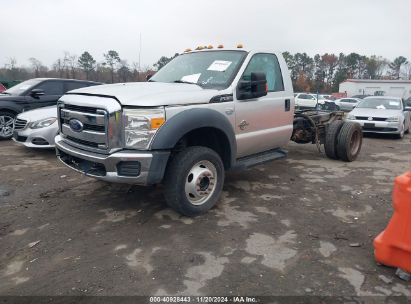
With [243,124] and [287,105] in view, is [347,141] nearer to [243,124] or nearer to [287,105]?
[287,105]

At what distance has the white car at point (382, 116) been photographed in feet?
36.9

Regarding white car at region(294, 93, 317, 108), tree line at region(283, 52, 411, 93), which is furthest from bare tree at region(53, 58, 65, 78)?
tree line at region(283, 52, 411, 93)

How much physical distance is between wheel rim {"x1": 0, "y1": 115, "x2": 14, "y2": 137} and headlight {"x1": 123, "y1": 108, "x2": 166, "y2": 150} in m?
6.85

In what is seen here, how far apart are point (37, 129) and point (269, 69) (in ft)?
16.5

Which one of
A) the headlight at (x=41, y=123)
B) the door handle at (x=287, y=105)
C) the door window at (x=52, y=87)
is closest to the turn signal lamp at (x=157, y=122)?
the door handle at (x=287, y=105)

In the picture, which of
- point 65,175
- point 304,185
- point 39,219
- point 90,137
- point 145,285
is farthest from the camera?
point 65,175

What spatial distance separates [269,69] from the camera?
534cm

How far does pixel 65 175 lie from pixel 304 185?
399 cm

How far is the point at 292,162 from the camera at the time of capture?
725 centimetres

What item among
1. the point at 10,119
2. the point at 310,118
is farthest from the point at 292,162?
the point at 10,119

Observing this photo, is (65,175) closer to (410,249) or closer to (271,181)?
(271,181)

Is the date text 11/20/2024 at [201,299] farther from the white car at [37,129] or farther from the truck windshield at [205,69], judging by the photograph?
the white car at [37,129]

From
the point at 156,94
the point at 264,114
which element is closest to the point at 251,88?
the point at 264,114

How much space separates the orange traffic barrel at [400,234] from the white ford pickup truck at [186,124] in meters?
1.96
